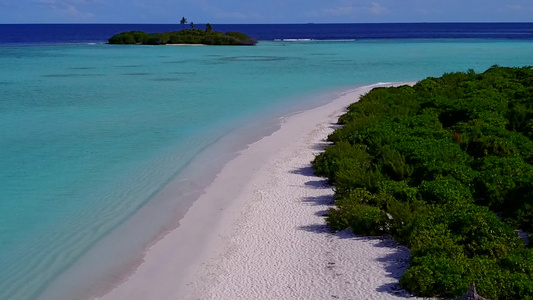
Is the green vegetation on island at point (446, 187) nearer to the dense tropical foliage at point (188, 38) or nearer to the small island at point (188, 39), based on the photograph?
the small island at point (188, 39)

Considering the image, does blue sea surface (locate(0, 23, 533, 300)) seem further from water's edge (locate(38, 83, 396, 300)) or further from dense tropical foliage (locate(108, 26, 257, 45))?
dense tropical foliage (locate(108, 26, 257, 45))

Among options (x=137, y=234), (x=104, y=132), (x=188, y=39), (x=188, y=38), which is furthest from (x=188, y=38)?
(x=137, y=234)

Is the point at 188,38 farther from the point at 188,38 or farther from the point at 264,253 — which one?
the point at 264,253

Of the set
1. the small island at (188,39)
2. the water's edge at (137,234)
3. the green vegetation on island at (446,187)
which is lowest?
the water's edge at (137,234)

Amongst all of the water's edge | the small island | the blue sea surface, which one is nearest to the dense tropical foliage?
the small island

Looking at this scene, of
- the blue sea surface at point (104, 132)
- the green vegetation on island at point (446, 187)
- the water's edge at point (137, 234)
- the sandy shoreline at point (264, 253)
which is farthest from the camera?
the blue sea surface at point (104, 132)

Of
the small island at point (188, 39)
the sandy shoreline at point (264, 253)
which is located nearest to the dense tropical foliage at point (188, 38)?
the small island at point (188, 39)
